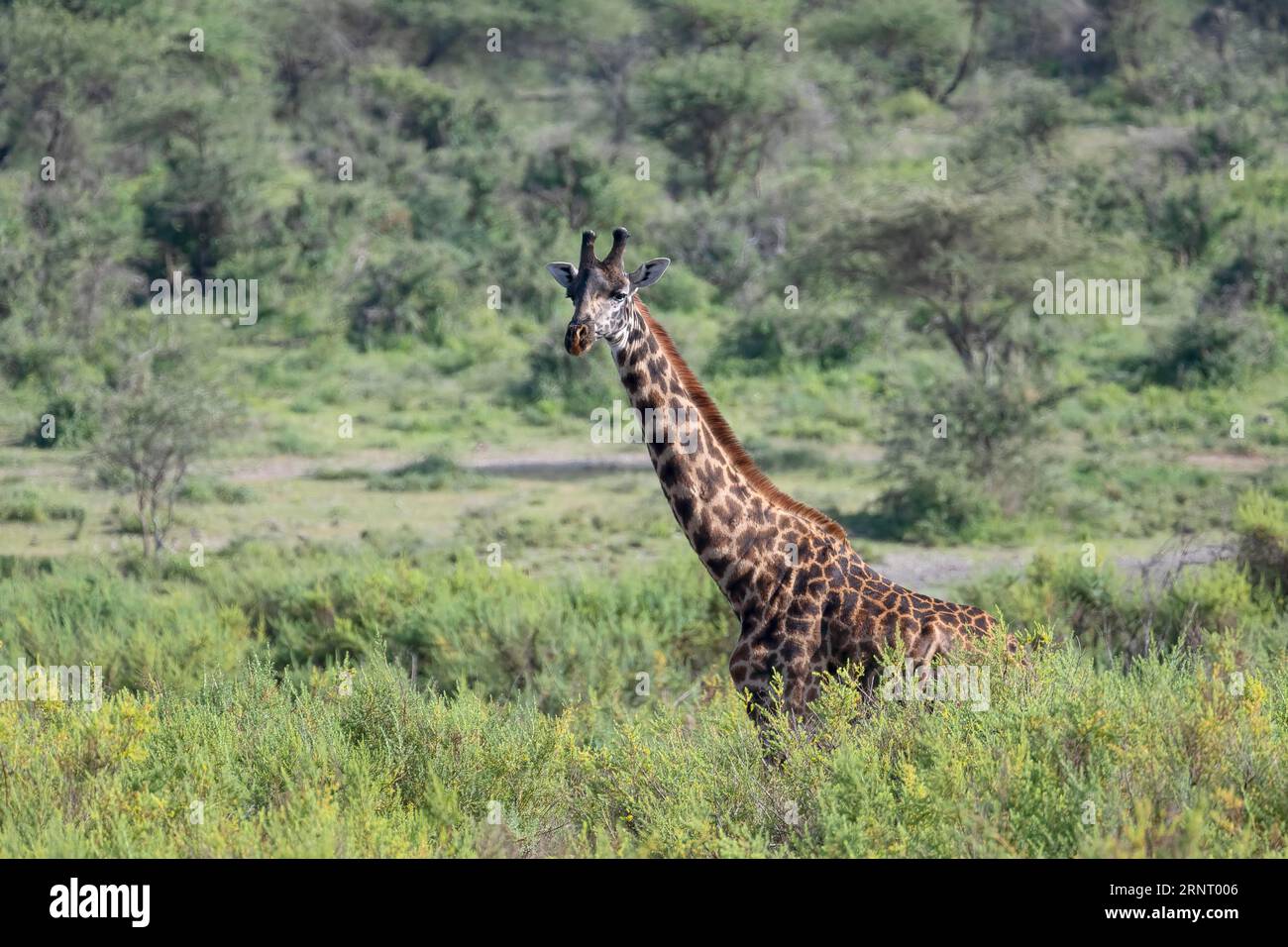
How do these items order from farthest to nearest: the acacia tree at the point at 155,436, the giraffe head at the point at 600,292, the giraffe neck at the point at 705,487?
1. the acacia tree at the point at 155,436
2. the giraffe neck at the point at 705,487
3. the giraffe head at the point at 600,292

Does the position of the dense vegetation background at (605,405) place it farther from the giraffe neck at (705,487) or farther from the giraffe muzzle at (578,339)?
the giraffe muzzle at (578,339)

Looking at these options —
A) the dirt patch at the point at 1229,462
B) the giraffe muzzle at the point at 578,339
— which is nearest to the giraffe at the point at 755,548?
the giraffe muzzle at the point at 578,339

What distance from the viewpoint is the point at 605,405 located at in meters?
20.0

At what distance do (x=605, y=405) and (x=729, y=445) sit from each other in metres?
13.7

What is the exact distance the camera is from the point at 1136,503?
15.8 metres

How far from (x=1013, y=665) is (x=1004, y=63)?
118 feet

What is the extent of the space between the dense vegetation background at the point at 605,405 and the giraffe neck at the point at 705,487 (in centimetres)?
60

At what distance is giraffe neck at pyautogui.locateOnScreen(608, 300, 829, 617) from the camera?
6.12 m

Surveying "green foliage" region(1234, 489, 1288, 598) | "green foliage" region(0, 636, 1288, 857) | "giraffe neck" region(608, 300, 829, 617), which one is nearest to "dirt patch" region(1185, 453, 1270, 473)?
"green foliage" region(1234, 489, 1288, 598)

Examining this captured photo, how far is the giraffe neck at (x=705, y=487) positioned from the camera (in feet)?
20.1

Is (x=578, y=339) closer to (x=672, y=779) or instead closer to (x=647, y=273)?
(x=647, y=273)

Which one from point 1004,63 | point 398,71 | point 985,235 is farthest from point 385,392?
point 1004,63

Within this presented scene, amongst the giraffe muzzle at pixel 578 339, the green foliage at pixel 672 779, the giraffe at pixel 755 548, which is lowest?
the green foliage at pixel 672 779
